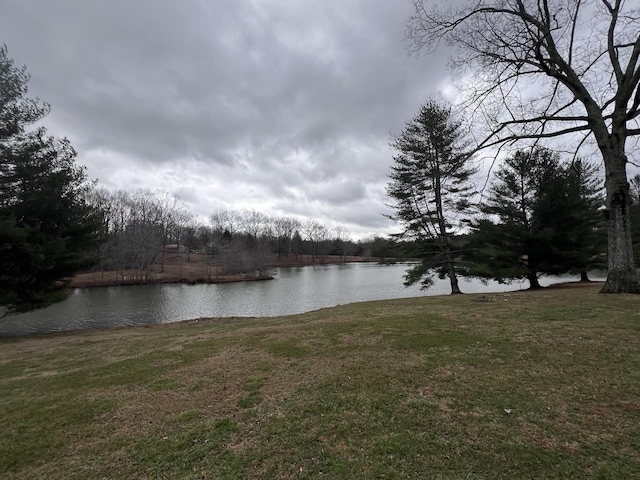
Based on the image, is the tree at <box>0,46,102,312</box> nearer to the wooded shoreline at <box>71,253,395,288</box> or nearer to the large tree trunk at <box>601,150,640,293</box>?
the large tree trunk at <box>601,150,640,293</box>

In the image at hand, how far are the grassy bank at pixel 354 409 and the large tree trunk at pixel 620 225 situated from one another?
137 inches

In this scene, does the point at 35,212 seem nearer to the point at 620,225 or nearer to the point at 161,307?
the point at 161,307

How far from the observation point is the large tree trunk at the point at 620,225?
8422mm

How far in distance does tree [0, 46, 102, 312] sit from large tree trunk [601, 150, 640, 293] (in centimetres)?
1753

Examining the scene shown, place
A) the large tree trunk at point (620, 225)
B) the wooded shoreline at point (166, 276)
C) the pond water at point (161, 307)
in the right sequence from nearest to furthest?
the large tree trunk at point (620, 225) < the pond water at point (161, 307) < the wooded shoreline at point (166, 276)

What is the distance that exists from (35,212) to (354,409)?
14.3 metres

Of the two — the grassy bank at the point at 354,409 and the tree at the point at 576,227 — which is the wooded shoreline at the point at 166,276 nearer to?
the tree at the point at 576,227

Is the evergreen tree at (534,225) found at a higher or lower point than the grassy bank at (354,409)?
higher

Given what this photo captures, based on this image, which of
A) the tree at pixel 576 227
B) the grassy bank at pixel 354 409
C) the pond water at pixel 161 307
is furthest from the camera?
the pond water at pixel 161 307

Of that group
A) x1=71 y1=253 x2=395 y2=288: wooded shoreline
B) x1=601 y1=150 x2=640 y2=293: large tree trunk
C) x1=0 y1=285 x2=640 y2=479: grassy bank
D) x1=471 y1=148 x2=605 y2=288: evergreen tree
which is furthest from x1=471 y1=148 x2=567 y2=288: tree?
x1=71 y1=253 x2=395 y2=288: wooded shoreline

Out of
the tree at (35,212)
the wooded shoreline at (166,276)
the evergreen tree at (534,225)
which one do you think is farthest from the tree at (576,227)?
the wooded shoreline at (166,276)

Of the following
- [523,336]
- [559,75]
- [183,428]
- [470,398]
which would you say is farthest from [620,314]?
[183,428]

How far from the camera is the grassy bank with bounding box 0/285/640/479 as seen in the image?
236cm

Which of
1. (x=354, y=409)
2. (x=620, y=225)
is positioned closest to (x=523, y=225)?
(x=620, y=225)
